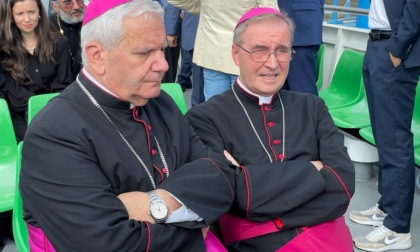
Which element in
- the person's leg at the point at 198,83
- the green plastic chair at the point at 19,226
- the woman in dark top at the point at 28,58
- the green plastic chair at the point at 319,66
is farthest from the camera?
the green plastic chair at the point at 319,66

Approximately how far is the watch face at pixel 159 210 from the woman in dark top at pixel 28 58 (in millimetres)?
2243

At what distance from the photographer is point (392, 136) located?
10.2 ft

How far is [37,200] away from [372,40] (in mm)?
2284

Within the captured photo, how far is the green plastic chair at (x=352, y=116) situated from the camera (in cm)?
418

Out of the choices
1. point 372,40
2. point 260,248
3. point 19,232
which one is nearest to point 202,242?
point 260,248

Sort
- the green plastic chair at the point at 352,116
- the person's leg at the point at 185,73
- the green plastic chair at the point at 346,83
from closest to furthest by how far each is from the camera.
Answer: the green plastic chair at the point at 352,116
the green plastic chair at the point at 346,83
the person's leg at the point at 185,73

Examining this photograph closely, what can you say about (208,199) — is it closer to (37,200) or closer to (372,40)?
(37,200)

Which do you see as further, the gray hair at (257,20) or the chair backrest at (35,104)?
the chair backrest at (35,104)

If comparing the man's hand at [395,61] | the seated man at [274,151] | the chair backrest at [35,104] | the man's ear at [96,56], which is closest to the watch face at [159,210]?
the seated man at [274,151]

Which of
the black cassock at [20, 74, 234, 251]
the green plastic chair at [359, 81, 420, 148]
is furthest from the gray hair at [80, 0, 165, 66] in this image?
the green plastic chair at [359, 81, 420, 148]

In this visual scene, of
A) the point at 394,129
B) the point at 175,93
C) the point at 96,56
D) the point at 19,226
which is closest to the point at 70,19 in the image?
the point at 175,93

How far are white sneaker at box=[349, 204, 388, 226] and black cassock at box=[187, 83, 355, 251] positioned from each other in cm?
146

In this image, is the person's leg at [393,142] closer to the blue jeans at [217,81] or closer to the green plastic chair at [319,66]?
the blue jeans at [217,81]

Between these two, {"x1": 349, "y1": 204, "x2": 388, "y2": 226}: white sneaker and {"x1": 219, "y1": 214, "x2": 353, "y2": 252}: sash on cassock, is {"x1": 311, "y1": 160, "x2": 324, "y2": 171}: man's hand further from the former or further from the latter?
{"x1": 349, "y1": 204, "x2": 388, "y2": 226}: white sneaker
